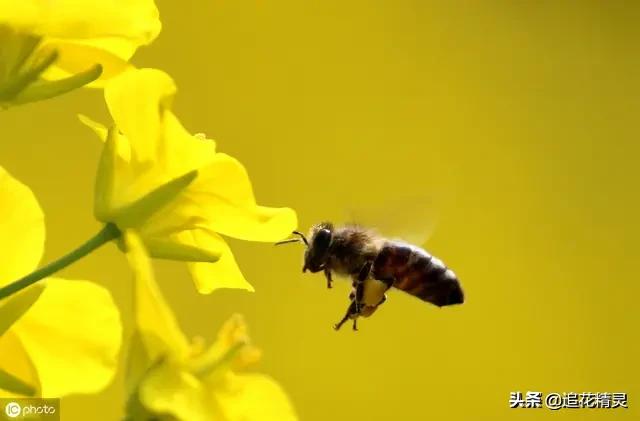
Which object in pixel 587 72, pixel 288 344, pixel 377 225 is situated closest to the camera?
pixel 377 225

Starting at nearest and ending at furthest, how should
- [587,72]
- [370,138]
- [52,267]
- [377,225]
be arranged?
[52,267] < [377,225] < [370,138] < [587,72]

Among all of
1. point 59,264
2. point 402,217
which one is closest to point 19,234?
point 59,264

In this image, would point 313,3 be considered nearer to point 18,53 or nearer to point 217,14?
point 217,14

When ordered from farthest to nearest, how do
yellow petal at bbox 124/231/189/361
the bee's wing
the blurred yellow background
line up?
the blurred yellow background → the bee's wing → yellow petal at bbox 124/231/189/361

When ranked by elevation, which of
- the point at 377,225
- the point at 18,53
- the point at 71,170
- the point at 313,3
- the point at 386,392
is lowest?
the point at 18,53

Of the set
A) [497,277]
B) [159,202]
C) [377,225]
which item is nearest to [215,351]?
[159,202]

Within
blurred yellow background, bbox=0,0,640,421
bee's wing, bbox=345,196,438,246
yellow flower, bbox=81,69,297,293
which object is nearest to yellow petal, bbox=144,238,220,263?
yellow flower, bbox=81,69,297,293

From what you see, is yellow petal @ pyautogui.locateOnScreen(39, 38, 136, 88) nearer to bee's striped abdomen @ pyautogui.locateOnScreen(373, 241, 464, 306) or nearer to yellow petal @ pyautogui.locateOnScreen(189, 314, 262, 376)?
yellow petal @ pyautogui.locateOnScreen(189, 314, 262, 376)
